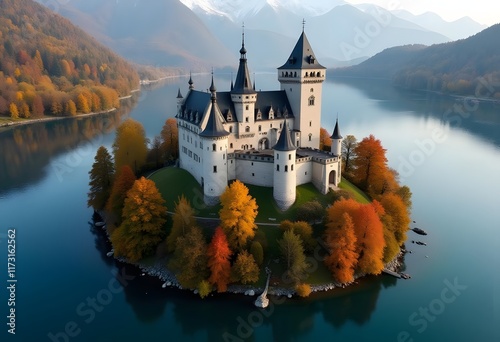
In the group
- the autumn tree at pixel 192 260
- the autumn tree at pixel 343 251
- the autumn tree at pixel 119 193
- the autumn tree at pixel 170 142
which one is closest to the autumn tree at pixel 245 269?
the autumn tree at pixel 192 260

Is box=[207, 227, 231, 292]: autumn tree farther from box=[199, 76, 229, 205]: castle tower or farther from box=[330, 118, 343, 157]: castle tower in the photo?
box=[330, 118, 343, 157]: castle tower

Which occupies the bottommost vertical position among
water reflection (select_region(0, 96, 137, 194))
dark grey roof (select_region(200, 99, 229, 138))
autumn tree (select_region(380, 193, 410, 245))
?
water reflection (select_region(0, 96, 137, 194))

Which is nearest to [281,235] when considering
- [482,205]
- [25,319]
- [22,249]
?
[25,319]

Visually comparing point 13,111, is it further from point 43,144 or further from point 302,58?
point 302,58

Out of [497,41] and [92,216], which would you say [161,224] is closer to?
[92,216]

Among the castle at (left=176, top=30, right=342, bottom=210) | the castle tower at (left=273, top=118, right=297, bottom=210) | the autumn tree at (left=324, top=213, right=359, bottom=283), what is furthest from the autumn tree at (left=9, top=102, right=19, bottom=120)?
the autumn tree at (left=324, top=213, right=359, bottom=283)

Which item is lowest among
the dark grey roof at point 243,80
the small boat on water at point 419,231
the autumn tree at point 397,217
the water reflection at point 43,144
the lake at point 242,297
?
the lake at point 242,297

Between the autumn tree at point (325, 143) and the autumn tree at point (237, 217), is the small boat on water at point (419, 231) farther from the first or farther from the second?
the autumn tree at point (237, 217)
